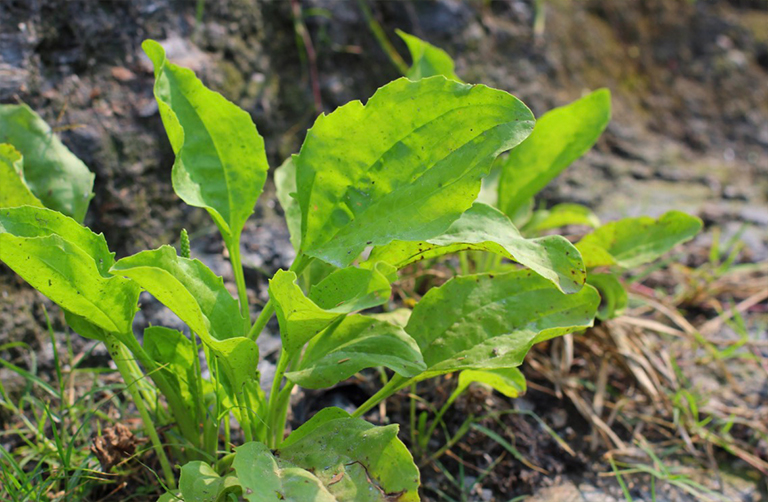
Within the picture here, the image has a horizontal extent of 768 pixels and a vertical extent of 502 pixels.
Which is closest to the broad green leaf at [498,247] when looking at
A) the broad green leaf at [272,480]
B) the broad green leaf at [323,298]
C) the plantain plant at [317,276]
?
the plantain plant at [317,276]

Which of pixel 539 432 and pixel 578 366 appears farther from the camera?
pixel 578 366

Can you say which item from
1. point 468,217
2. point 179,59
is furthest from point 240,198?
point 179,59

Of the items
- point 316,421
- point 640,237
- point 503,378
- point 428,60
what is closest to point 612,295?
point 640,237

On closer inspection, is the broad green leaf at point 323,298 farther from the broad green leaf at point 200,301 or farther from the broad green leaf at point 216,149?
the broad green leaf at point 216,149

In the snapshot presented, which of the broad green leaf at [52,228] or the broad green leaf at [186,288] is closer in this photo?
the broad green leaf at [186,288]

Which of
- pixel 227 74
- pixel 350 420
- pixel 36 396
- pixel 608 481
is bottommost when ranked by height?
pixel 608 481

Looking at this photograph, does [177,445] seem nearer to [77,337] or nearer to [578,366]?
[77,337]

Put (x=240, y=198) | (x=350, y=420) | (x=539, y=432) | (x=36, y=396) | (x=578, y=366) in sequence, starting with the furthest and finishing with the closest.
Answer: (x=578, y=366), (x=539, y=432), (x=36, y=396), (x=240, y=198), (x=350, y=420)
